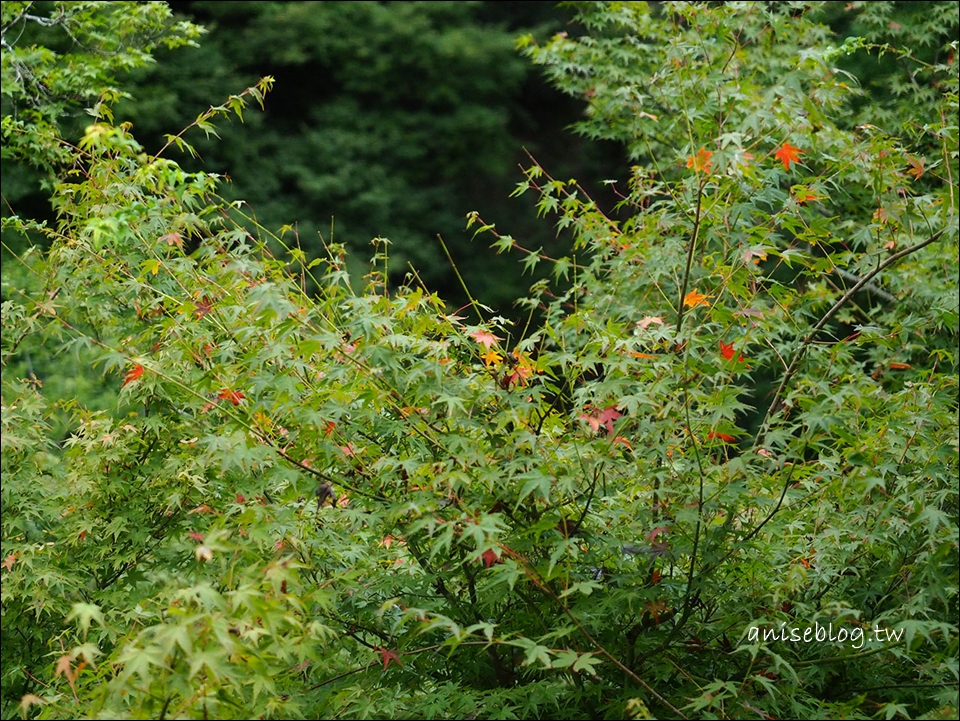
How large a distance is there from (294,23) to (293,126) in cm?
146

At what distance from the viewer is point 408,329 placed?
248 centimetres

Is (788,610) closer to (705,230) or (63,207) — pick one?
(705,230)

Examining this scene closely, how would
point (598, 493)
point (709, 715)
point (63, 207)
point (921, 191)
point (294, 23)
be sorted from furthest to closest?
point (294, 23) → point (921, 191) → point (63, 207) → point (598, 493) → point (709, 715)

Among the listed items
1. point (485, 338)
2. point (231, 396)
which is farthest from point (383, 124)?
point (485, 338)

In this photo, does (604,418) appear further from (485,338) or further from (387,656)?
(387,656)

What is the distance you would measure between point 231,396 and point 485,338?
68cm

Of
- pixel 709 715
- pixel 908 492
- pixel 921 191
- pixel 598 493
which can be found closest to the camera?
pixel 709 715

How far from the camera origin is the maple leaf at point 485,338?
240 centimetres

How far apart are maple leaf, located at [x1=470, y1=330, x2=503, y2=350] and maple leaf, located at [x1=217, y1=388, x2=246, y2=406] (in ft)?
2.08

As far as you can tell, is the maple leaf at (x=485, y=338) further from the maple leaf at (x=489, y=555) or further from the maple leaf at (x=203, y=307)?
the maple leaf at (x=203, y=307)

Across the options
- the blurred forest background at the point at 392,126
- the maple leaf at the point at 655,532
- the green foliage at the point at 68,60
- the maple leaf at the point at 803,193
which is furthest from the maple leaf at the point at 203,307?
the blurred forest background at the point at 392,126

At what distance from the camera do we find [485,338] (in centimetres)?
240

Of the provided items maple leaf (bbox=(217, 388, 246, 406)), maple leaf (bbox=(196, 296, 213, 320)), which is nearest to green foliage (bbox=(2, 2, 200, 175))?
maple leaf (bbox=(196, 296, 213, 320))

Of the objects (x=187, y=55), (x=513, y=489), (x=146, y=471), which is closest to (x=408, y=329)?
(x=513, y=489)
